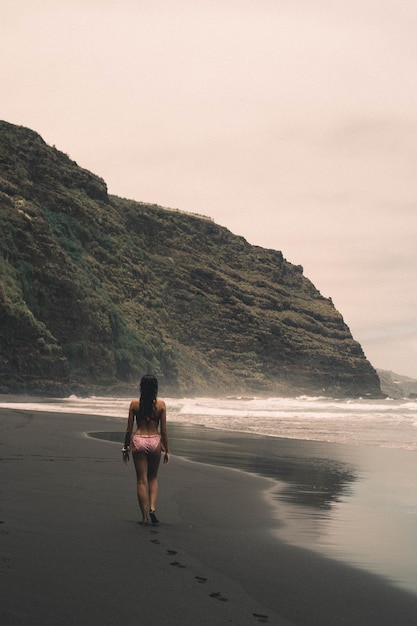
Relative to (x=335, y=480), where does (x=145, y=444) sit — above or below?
above

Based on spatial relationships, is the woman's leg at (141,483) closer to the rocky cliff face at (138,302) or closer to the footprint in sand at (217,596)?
the footprint in sand at (217,596)

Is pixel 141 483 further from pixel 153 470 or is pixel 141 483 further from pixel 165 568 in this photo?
pixel 165 568

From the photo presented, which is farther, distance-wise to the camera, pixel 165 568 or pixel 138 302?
pixel 138 302

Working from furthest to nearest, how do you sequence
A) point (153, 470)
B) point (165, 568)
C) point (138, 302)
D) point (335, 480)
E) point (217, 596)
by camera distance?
point (138, 302) < point (335, 480) < point (153, 470) < point (165, 568) < point (217, 596)

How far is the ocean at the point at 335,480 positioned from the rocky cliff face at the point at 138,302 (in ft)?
157

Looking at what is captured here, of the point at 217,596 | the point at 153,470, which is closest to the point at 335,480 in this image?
the point at 153,470

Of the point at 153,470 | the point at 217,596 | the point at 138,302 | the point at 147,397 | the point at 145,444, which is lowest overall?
the point at 217,596

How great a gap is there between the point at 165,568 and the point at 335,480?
28.6ft

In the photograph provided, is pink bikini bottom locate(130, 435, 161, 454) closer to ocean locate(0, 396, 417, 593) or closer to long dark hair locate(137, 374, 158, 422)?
long dark hair locate(137, 374, 158, 422)

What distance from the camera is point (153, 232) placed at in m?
159

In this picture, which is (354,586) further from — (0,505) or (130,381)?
(130,381)

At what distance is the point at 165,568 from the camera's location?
21.9 feet

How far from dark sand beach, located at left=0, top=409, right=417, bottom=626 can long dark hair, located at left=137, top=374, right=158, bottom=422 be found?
1.25 metres

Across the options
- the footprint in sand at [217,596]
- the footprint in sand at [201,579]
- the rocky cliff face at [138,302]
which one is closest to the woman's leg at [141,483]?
the footprint in sand at [201,579]
